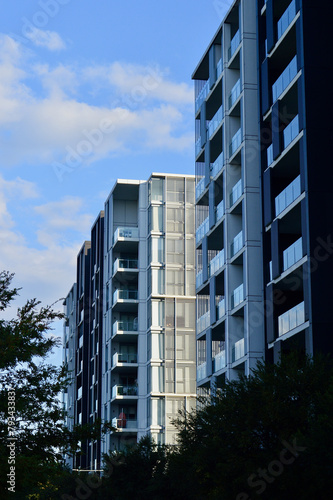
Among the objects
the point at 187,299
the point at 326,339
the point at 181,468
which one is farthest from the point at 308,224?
the point at 187,299

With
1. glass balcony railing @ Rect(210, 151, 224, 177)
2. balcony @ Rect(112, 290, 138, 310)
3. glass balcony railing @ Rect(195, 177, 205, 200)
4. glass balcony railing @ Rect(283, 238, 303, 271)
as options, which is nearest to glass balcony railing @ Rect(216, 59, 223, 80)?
glass balcony railing @ Rect(210, 151, 224, 177)

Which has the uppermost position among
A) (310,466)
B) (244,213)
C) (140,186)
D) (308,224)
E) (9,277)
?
(140,186)

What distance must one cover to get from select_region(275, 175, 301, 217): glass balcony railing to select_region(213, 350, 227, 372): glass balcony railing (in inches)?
450

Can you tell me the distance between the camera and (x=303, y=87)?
39.1 metres

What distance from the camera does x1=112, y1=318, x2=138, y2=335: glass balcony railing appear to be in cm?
7619

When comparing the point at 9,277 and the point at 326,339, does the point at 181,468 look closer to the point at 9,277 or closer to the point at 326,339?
the point at 326,339

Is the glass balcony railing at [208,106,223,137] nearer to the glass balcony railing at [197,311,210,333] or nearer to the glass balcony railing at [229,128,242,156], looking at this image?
the glass balcony railing at [229,128,242,156]

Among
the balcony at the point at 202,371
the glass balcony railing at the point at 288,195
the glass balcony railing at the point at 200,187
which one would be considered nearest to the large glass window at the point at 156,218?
the glass balcony railing at the point at 200,187

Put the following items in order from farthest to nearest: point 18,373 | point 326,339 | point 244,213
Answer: point 244,213, point 326,339, point 18,373

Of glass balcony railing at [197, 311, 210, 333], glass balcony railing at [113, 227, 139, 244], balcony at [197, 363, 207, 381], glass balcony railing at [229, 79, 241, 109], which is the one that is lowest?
balcony at [197, 363, 207, 381]

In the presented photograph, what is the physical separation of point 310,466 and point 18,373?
971cm

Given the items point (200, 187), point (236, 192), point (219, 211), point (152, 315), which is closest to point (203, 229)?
point (200, 187)

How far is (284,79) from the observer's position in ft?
138

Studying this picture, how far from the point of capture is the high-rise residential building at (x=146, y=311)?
7112 cm
